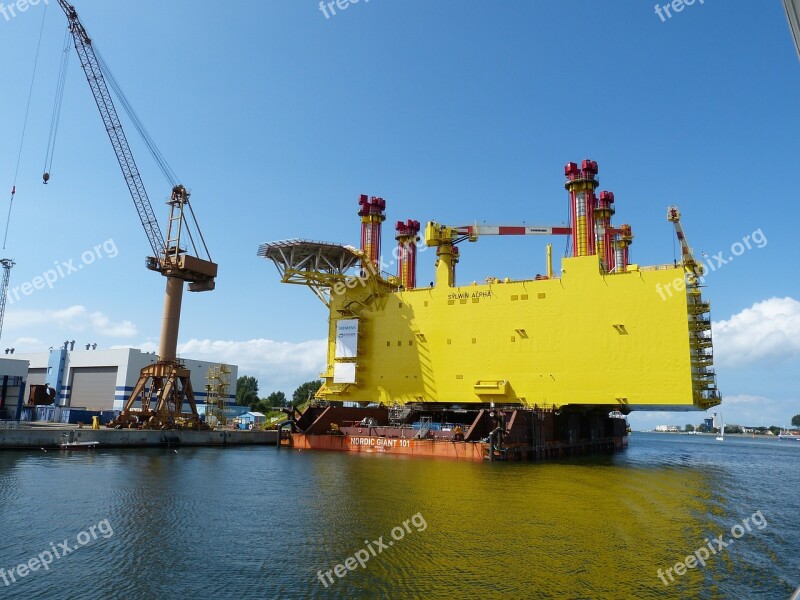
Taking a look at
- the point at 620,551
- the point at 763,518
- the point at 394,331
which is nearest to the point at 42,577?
the point at 620,551

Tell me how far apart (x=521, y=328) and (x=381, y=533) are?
27.3m

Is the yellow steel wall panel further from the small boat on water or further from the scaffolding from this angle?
the small boat on water

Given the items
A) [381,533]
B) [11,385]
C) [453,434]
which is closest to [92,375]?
[11,385]

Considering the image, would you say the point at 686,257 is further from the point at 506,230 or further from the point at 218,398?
the point at 218,398

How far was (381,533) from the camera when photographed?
16406mm

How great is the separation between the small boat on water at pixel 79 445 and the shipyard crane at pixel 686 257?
42.0 metres

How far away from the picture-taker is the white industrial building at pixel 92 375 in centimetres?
7094

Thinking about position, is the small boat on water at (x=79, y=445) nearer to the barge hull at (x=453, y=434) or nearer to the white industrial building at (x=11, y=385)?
the barge hull at (x=453, y=434)

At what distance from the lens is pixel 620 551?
14961mm

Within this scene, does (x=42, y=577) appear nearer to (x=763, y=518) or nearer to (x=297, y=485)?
(x=297, y=485)

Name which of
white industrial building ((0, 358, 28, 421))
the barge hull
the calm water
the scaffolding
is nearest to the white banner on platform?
the barge hull

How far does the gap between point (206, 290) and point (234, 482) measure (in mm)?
27057

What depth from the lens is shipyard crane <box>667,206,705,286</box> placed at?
37.4 m

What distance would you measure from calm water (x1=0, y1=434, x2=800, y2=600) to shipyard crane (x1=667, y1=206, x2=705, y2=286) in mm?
13877
